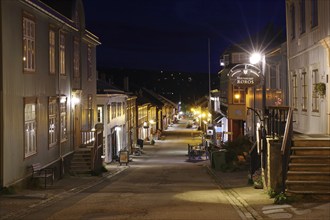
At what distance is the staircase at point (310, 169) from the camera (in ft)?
45.7

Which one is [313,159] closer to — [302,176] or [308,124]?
[302,176]

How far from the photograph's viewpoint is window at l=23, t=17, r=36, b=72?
817 inches

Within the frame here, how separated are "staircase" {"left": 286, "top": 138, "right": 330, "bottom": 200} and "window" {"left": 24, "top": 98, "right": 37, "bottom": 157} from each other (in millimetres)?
10234

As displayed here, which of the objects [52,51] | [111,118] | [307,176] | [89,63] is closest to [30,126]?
[52,51]

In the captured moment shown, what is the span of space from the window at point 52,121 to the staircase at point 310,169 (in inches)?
492

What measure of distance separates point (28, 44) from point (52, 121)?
16.0ft

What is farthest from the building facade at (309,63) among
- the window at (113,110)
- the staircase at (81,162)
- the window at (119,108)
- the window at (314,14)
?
the window at (119,108)

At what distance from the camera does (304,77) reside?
72.4 ft

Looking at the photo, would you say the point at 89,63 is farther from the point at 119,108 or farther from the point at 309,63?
the point at 309,63

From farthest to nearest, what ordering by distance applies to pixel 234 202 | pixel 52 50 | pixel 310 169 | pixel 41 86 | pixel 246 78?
pixel 246 78 → pixel 52 50 → pixel 41 86 → pixel 234 202 → pixel 310 169

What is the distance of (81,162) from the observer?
94.9 ft

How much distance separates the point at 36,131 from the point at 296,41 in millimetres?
11240

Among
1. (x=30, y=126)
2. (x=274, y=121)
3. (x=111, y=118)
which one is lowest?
(x=30, y=126)

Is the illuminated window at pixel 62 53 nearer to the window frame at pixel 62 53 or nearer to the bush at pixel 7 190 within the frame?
the window frame at pixel 62 53
